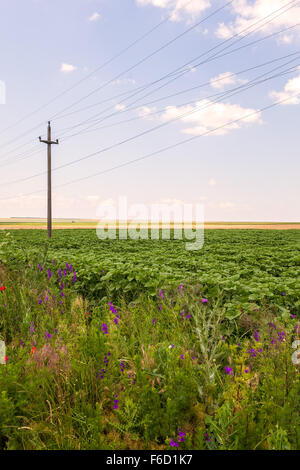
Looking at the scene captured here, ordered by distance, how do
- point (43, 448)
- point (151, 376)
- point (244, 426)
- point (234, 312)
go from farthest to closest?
point (234, 312), point (151, 376), point (43, 448), point (244, 426)

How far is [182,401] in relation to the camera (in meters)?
2.36

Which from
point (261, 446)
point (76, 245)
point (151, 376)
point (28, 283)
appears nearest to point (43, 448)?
point (151, 376)

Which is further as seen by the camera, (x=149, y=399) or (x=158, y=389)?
(x=158, y=389)

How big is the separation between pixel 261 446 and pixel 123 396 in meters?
1.09

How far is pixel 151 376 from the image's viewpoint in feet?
9.32

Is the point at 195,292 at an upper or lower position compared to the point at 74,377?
upper

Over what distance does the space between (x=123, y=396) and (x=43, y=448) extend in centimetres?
68

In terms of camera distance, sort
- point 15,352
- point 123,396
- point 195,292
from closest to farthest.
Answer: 1. point 123,396
2. point 15,352
3. point 195,292

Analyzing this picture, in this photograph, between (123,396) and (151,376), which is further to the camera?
(151,376)

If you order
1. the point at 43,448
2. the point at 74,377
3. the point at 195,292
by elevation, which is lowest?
the point at 43,448
